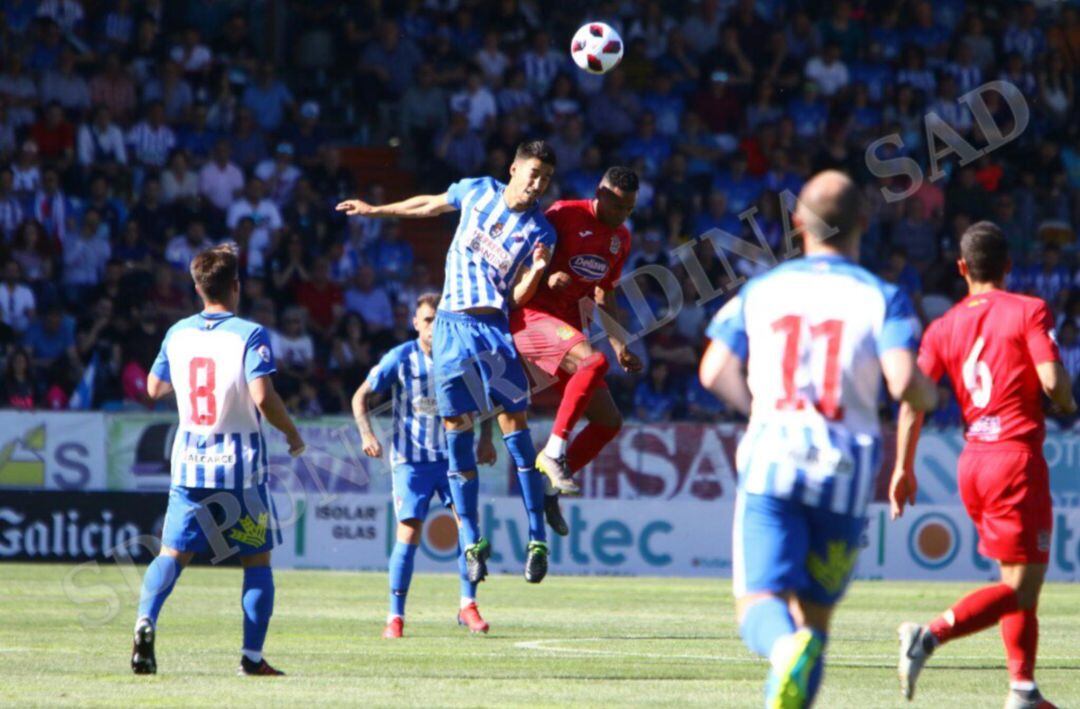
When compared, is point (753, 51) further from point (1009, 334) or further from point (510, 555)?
point (1009, 334)

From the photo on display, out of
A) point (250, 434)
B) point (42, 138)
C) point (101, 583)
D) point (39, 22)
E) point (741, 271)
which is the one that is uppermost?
point (39, 22)

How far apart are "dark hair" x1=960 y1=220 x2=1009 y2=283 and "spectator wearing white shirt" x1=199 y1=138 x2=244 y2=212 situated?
14523 millimetres

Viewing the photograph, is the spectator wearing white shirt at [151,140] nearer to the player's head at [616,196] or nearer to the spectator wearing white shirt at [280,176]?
the spectator wearing white shirt at [280,176]

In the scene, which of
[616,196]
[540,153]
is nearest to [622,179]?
[616,196]

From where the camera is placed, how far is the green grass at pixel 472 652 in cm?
828

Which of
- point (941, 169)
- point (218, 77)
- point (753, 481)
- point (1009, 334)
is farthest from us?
point (941, 169)

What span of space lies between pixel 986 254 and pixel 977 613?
1.68m

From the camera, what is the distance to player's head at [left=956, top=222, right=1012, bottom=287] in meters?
8.27

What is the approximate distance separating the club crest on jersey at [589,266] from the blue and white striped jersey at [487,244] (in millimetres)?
363

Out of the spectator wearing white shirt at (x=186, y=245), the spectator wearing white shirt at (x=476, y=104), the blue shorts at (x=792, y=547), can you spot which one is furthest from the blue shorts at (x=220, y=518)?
the spectator wearing white shirt at (x=476, y=104)

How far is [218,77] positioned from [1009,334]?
54.2 ft

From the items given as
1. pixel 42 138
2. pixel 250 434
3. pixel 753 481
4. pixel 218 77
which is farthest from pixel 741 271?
pixel 753 481

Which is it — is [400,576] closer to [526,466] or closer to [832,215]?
[526,466]

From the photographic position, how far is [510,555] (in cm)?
1980
